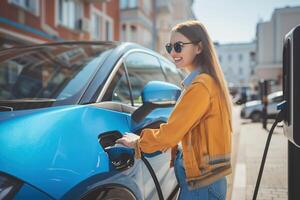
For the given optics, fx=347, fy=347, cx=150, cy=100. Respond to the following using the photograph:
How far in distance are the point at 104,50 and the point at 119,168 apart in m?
1.01

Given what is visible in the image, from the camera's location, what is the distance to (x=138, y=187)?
207 centimetres

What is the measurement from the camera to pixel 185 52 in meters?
1.80

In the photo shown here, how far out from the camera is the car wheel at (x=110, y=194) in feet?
5.39

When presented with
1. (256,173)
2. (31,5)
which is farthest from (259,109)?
(256,173)

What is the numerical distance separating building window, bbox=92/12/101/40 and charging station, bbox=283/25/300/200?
17267mm

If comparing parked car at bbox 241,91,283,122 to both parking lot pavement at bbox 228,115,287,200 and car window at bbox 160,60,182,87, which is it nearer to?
parking lot pavement at bbox 228,115,287,200

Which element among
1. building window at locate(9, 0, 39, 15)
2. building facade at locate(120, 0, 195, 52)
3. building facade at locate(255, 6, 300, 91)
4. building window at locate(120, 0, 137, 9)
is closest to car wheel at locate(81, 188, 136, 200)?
building window at locate(9, 0, 39, 15)

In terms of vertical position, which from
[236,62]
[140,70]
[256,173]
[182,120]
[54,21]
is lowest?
[256,173]

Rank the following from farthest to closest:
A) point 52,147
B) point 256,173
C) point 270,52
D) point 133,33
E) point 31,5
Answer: point 270,52
point 133,33
point 31,5
point 256,173
point 52,147

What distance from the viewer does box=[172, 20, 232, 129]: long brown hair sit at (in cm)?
178

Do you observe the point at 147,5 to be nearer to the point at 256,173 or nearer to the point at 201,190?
the point at 256,173

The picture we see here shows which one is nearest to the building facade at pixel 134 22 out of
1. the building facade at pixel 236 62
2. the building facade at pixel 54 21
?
the building facade at pixel 54 21

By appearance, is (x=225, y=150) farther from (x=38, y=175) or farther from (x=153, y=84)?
(x=38, y=175)

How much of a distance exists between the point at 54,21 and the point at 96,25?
198 inches
